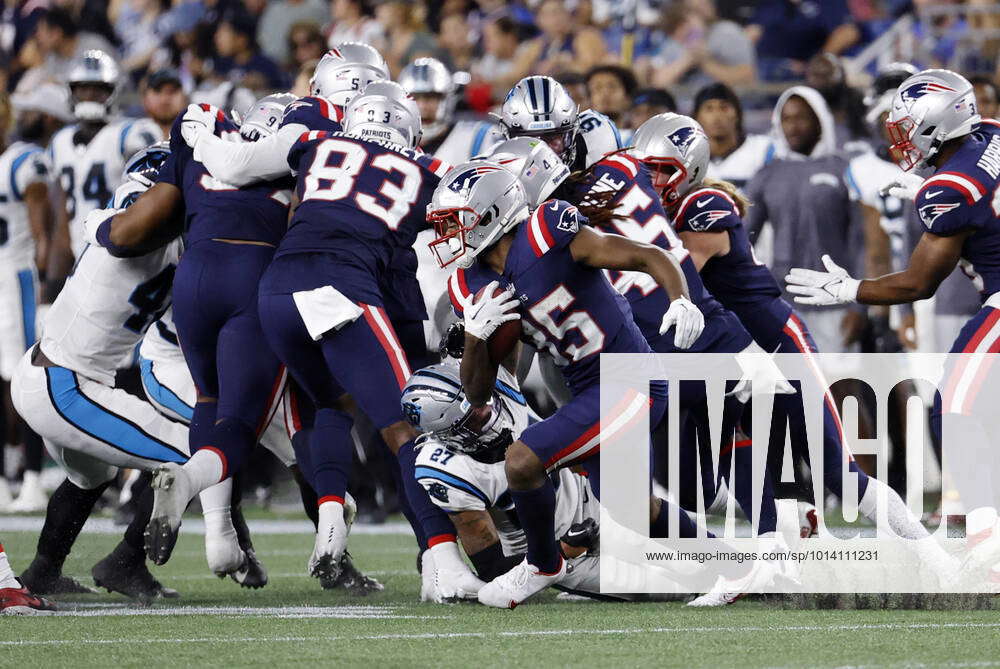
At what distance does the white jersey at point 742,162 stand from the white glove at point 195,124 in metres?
3.82

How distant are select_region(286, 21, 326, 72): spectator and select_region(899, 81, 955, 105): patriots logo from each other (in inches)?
241

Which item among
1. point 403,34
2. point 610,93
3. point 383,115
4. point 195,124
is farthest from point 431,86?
point 403,34

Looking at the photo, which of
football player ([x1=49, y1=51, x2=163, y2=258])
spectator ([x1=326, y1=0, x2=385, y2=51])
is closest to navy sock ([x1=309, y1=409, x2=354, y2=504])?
football player ([x1=49, y1=51, x2=163, y2=258])

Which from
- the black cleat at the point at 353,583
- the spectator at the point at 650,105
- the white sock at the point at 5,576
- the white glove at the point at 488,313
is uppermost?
the spectator at the point at 650,105

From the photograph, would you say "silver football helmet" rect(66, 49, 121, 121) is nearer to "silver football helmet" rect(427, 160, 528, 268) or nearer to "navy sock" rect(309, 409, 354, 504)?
"navy sock" rect(309, 409, 354, 504)

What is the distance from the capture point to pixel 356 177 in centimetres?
571

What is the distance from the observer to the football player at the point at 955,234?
17.9 feet

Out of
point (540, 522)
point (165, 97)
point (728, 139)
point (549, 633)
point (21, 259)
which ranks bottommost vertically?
point (549, 633)

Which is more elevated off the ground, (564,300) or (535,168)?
(535,168)

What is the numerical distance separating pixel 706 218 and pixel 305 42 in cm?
617

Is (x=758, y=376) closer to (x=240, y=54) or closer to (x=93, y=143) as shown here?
(x=93, y=143)

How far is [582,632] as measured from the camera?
15.2ft

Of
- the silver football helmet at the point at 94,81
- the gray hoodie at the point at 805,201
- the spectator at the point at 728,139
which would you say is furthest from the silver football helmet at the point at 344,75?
the silver football helmet at the point at 94,81

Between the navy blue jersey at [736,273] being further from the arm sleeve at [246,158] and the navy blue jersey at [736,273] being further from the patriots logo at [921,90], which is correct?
the arm sleeve at [246,158]
